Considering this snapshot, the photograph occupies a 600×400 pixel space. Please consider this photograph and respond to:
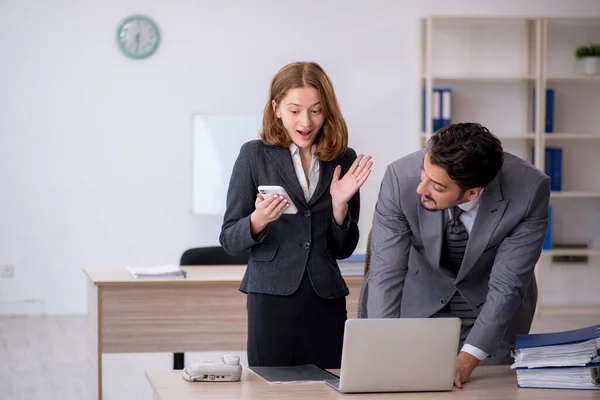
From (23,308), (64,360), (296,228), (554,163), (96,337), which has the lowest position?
(64,360)

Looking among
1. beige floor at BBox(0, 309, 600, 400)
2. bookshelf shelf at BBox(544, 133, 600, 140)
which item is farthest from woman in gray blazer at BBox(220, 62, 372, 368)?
bookshelf shelf at BBox(544, 133, 600, 140)

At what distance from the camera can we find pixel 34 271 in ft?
22.5

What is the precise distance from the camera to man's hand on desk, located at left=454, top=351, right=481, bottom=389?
228 centimetres

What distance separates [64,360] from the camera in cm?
542

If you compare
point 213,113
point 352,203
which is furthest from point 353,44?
point 352,203

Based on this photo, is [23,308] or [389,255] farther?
[23,308]

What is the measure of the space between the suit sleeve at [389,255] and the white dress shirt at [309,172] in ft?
0.95

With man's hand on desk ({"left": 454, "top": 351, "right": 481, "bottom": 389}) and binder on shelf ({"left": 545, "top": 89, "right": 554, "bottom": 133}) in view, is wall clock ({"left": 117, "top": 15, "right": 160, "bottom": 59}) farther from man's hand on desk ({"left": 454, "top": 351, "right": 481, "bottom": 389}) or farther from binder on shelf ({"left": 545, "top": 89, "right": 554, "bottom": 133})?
man's hand on desk ({"left": 454, "top": 351, "right": 481, "bottom": 389})

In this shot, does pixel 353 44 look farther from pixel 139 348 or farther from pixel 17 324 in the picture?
pixel 139 348

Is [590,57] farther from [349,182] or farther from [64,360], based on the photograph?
[349,182]

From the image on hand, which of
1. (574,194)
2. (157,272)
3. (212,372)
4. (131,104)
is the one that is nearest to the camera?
(212,372)

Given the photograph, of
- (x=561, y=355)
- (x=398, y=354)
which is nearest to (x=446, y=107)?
(x=561, y=355)

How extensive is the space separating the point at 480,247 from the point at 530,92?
16.8 feet

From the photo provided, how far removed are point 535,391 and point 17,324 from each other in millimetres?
5017
